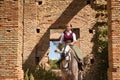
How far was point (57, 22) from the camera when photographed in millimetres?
16766

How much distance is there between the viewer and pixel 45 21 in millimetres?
16797

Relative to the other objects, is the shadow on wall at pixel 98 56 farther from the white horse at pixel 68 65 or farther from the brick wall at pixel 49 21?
the white horse at pixel 68 65

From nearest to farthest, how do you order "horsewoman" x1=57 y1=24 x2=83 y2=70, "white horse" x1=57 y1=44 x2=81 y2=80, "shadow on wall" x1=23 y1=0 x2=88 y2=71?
"white horse" x1=57 y1=44 x2=81 y2=80, "horsewoman" x1=57 y1=24 x2=83 y2=70, "shadow on wall" x1=23 y1=0 x2=88 y2=71

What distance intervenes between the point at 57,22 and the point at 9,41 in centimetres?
781

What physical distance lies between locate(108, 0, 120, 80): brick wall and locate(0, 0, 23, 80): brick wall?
2775mm

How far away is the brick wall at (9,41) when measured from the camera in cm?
902

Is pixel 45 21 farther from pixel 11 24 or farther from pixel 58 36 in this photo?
pixel 11 24

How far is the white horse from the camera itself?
8.41m

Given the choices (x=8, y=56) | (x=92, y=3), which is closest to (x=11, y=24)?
(x=8, y=56)

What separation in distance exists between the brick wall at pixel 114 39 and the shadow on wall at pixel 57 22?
7.58m

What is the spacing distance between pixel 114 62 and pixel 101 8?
8.30m

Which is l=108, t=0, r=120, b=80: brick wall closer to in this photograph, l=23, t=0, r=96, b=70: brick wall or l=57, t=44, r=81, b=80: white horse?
l=57, t=44, r=81, b=80: white horse

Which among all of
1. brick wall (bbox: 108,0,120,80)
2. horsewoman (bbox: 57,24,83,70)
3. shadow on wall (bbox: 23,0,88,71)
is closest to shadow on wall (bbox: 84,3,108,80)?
shadow on wall (bbox: 23,0,88,71)

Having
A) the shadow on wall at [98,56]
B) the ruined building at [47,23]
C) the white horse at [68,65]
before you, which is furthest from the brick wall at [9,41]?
the shadow on wall at [98,56]
